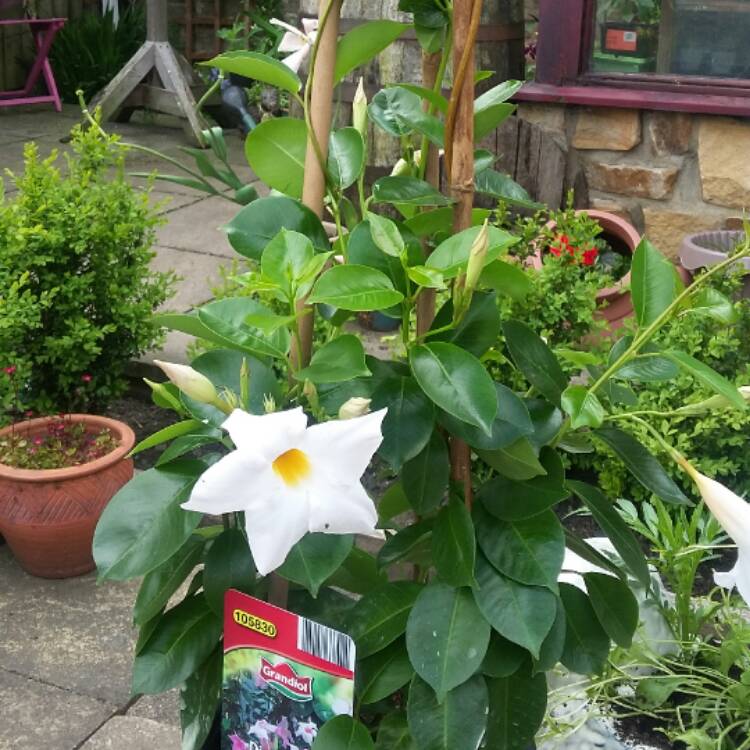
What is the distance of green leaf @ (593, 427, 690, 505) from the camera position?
4.15ft

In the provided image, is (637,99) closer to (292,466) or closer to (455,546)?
(455,546)

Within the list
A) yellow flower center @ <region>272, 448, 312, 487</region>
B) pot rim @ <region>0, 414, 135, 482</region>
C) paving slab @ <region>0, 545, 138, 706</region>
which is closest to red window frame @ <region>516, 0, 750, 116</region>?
pot rim @ <region>0, 414, 135, 482</region>

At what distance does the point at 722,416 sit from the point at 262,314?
1.92m

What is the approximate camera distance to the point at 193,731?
1.37 meters

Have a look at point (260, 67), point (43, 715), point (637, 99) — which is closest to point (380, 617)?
point (260, 67)

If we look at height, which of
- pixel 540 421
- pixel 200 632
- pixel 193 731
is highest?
pixel 540 421

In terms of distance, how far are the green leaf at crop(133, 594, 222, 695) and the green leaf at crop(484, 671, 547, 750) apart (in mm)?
355

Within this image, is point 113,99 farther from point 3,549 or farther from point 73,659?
point 73,659

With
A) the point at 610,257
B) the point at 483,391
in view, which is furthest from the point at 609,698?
the point at 610,257

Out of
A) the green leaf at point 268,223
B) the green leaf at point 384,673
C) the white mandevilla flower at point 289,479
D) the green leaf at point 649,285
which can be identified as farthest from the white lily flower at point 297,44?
the green leaf at point 384,673

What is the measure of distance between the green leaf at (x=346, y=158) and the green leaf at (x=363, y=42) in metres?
0.07

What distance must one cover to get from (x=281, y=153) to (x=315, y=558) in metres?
0.52

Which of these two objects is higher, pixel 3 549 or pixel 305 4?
pixel 305 4

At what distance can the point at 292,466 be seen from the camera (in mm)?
1067
